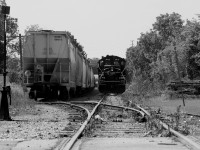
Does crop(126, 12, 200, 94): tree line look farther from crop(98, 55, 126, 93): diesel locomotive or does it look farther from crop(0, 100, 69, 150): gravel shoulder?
crop(0, 100, 69, 150): gravel shoulder

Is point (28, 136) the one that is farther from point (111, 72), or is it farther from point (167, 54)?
point (167, 54)

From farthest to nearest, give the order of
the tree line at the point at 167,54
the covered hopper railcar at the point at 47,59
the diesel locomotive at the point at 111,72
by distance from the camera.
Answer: the tree line at the point at 167,54 → the diesel locomotive at the point at 111,72 → the covered hopper railcar at the point at 47,59

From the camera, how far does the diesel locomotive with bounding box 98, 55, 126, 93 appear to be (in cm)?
4338

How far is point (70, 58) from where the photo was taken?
29438 millimetres

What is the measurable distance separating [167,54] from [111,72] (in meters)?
Answer: 13.4

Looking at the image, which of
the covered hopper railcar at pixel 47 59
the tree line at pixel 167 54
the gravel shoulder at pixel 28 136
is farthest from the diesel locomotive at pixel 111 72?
the gravel shoulder at pixel 28 136

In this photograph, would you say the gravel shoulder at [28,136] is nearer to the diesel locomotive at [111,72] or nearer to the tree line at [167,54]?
the tree line at [167,54]

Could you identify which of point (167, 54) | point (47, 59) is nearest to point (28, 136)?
point (47, 59)

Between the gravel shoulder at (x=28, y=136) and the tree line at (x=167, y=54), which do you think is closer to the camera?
the gravel shoulder at (x=28, y=136)

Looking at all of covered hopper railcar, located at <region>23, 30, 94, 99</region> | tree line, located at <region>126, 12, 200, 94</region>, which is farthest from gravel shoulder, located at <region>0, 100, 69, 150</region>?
tree line, located at <region>126, 12, 200, 94</region>

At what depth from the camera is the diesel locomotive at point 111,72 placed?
4338 cm

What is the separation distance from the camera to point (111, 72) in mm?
43500

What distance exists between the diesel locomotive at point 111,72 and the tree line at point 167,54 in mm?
2012

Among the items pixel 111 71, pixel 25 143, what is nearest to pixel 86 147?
pixel 25 143
